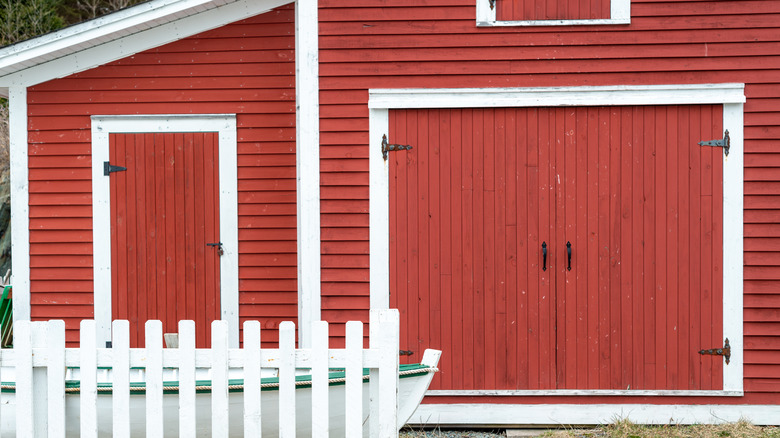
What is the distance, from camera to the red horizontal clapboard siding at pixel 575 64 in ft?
20.2

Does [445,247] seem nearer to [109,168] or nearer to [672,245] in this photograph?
[672,245]

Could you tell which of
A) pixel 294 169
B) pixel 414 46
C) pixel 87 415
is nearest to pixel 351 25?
pixel 414 46

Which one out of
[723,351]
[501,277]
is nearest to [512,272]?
[501,277]

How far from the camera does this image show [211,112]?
7.31 meters

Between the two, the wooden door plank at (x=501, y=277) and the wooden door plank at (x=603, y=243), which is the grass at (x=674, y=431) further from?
the wooden door plank at (x=501, y=277)

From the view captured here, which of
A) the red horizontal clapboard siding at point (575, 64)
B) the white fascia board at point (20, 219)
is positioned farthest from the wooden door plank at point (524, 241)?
the white fascia board at point (20, 219)

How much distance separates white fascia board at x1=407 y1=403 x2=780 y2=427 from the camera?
6.25 metres

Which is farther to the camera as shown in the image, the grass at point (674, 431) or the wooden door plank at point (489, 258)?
the wooden door plank at point (489, 258)

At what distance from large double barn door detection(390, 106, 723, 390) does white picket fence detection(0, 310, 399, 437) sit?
2210mm

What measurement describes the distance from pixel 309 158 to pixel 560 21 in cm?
211

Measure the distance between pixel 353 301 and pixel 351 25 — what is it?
6.76 ft

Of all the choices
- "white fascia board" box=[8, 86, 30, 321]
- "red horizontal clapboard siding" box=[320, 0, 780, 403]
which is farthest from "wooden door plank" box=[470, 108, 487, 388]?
"white fascia board" box=[8, 86, 30, 321]

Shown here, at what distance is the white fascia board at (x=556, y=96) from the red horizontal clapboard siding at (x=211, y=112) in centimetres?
141

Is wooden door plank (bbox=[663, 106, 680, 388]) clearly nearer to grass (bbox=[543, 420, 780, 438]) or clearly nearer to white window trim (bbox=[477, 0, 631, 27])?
grass (bbox=[543, 420, 780, 438])
